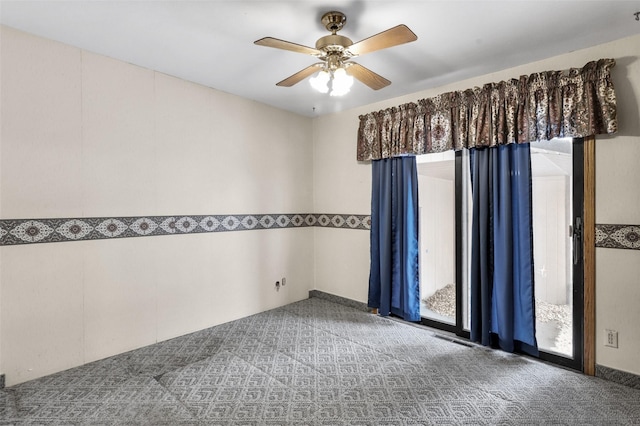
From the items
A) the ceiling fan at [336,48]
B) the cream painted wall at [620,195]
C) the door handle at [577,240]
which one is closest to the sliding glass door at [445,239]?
the door handle at [577,240]

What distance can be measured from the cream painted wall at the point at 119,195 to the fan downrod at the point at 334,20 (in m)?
1.76

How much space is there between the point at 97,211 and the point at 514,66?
3726 millimetres

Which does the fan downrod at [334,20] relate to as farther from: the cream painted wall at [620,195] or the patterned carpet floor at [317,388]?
the patterned carpet floor at [317,388]

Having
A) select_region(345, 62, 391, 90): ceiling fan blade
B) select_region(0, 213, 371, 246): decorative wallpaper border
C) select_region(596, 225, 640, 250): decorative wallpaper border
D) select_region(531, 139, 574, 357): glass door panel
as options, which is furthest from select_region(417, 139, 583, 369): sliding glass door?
select_region(345, 62, 391, 90): ceiling fan blade

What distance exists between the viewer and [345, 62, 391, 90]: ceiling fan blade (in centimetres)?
232

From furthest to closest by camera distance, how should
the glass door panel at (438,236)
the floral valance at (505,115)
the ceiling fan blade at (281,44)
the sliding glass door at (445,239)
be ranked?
1. the glass door panel at (438,236)
2. the sliding glass door at (445,239)
3. the floral valance at (505,115)
4. the ceiling fan blade at (281,44)

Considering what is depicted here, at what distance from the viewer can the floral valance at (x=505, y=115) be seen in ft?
7.95

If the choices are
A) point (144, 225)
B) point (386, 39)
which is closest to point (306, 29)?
point (386, 39)

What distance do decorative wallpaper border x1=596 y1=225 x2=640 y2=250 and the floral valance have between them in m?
0.70

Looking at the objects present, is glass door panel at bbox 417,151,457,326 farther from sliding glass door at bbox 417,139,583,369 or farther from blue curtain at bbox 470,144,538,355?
blue curtain at bbox 470,144,538,355

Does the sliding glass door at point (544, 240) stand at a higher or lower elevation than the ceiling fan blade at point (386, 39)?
lower

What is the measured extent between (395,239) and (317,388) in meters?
1.87

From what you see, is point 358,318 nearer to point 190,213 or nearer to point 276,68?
point 190,213

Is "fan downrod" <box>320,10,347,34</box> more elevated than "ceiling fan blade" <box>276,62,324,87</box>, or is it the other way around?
"fan downrod" <box>320,10,347,34</box>
